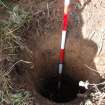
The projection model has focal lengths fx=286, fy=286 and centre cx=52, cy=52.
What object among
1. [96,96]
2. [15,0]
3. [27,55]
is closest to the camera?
[96,96]

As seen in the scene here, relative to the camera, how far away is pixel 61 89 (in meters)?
3.14

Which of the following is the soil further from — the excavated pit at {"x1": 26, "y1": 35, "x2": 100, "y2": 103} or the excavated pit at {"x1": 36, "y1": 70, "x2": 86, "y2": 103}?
the excavated pit at {"x1": 36, "y1": 70, "x2": 86, "y2": 103}

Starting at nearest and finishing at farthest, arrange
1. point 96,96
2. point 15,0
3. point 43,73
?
1. point 96,96
2. point 15,0
3. point 43,73

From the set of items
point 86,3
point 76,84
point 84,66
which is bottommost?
point 76,84

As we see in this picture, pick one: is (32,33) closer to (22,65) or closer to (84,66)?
(22,65)

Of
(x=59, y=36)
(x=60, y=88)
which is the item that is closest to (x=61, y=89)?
(x=60, y=88)

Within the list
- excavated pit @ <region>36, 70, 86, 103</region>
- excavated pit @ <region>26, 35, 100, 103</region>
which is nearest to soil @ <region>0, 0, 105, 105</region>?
excavated pit @ <region>26, 35, 100, 103</region>

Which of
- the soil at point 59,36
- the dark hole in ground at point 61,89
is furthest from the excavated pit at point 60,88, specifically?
the soil at point 59,36

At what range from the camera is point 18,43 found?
2385mm

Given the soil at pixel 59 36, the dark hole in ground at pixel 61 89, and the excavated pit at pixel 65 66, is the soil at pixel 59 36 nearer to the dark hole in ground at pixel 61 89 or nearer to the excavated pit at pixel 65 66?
the excavated pit at pixel 65 66

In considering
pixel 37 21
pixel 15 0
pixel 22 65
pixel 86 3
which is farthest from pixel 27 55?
pixel 86 3

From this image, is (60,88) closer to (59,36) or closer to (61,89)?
(61,89)

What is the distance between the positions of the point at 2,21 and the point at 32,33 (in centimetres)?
28

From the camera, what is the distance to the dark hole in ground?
117 inches
